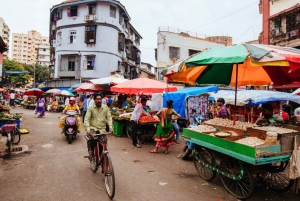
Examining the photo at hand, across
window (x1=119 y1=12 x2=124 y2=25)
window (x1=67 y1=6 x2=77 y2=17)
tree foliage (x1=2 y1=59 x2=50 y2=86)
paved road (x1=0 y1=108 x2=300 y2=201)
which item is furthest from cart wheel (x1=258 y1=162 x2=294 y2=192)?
tree foliage (x1=2 y1=59 x2=50 y2=86)

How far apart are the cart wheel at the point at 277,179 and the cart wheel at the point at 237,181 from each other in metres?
0.48

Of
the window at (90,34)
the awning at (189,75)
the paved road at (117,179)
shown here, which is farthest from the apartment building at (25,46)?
the awning at (189,75)

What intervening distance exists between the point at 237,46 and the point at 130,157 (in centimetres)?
472

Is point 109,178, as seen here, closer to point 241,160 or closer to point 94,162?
point 94,162

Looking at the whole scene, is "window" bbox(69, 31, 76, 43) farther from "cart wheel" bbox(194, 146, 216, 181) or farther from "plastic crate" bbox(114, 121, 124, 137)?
"cart wheel" bbox(194, 146, 216, 181)

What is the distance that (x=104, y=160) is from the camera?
5020mm

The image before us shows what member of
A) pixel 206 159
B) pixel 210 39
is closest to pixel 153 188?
pixel 206 159

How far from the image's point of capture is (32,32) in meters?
109

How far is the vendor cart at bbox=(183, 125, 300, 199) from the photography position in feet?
13.2

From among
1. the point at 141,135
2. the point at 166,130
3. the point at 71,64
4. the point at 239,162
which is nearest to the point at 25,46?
the point at 71,64

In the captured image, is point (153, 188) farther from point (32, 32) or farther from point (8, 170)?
point (32, 32)

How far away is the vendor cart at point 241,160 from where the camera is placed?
403cm

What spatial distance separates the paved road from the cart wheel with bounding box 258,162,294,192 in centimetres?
16

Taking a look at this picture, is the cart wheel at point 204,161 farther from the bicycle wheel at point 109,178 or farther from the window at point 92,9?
the window at point 92,9
